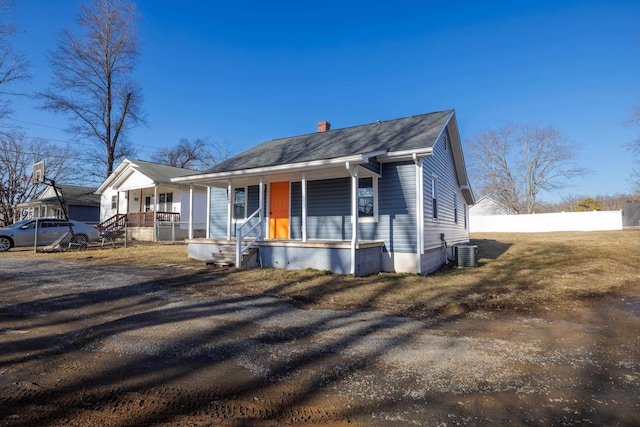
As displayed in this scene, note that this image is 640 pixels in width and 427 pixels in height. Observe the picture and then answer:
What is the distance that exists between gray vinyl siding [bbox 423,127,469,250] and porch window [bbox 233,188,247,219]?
21.5 ft

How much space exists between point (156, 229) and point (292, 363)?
1907cm

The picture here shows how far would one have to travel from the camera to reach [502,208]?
1820 inches

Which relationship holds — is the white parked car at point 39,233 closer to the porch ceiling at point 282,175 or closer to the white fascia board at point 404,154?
the porch ceiling at point 282,175

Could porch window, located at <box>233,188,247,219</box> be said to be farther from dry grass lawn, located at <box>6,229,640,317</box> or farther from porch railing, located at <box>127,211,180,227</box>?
porch railing, located at <box>127,211,180,227</box>

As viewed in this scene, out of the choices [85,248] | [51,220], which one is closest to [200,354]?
[85,248]

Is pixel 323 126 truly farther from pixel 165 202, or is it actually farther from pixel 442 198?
pixel 165 202

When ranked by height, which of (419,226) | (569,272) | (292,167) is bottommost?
(569,272)

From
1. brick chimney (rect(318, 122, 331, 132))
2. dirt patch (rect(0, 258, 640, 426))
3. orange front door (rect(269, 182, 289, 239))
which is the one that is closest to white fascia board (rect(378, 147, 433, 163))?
orange front door (rect(269, 182, 289, 239))

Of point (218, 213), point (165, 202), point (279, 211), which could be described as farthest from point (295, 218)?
point (165, 202)

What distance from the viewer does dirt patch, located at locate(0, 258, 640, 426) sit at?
2602mm

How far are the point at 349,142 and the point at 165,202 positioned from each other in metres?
16.7

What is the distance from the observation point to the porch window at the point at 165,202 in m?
23.3

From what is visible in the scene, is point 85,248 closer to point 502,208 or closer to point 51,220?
point 51,220

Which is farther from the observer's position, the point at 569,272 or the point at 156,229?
the point at 156,229
